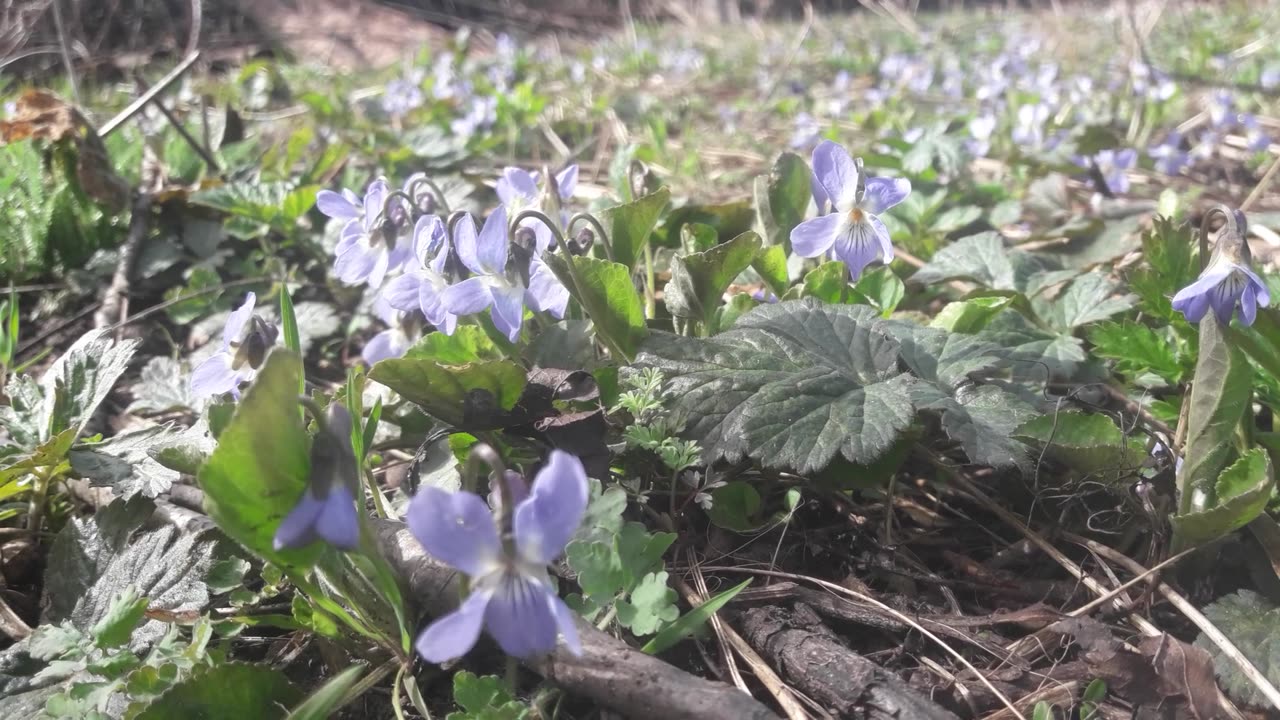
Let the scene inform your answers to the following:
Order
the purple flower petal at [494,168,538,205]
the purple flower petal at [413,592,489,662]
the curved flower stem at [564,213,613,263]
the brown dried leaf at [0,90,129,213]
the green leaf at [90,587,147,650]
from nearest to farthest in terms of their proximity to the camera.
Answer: the purple flower petal at [413,592,489,662] < the green leaf at [90,587,147,650] < the curved flower stem at [564,213,613,263] < the purple flower petal at [494,168,538,205] < the brown dried leaf at [0,90,129,213]

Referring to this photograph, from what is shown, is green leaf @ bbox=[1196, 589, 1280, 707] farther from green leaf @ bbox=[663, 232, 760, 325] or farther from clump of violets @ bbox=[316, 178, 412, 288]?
clump of violets @ bbox=[316, 178, 412, 288]

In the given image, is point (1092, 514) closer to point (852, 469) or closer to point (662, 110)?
point (852, 469)

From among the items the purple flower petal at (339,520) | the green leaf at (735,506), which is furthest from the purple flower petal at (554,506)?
the green leaf at (735,506)

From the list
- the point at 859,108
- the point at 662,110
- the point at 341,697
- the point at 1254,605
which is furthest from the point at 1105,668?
the point at 859,108

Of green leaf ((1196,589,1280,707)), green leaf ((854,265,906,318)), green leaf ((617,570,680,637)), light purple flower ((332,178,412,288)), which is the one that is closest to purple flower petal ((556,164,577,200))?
light purple flower ((332,178,412,288))

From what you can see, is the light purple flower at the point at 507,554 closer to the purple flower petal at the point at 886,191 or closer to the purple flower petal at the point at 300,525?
the purple flower petal at the point at 300,525

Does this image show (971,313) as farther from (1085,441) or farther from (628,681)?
(628,681)
